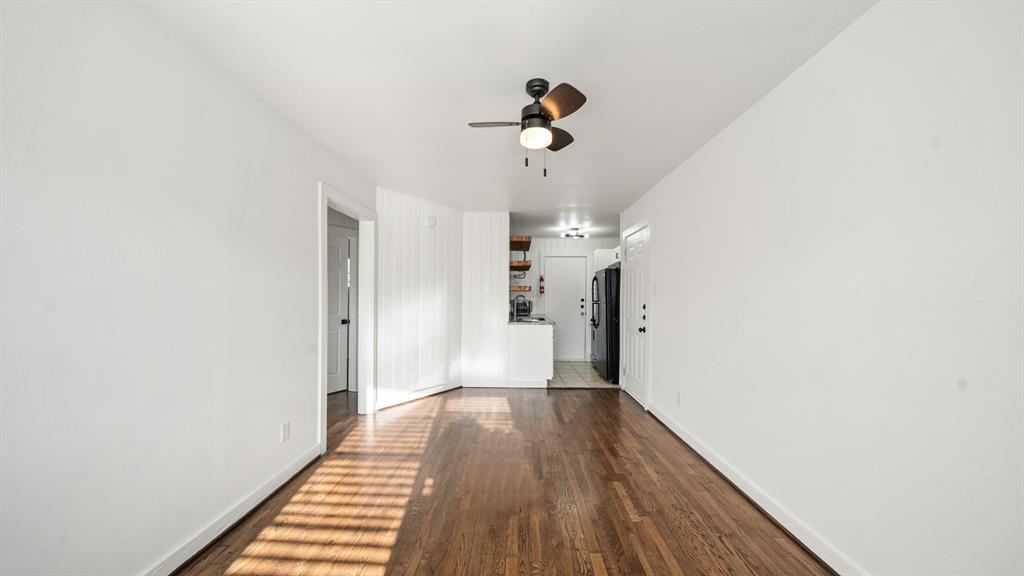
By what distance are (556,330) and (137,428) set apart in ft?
23.2

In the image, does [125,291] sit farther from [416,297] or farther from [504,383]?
[504,383]

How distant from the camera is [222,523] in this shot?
7.21 feet

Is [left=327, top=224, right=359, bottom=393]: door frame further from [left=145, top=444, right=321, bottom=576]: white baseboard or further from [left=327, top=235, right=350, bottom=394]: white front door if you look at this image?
[left=145, top=444, right=321, bottom=576]: white baseboard

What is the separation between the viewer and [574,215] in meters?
6.21

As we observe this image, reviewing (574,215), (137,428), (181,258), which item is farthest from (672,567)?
(574,215)

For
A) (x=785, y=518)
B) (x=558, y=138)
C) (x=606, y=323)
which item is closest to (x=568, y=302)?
(x=606, y=323)

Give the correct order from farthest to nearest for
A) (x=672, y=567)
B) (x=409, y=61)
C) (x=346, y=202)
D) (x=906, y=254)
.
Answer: (x=346, y=202) < (x=409, y=61) < (x=672, y=567) < (x=906, y=254)

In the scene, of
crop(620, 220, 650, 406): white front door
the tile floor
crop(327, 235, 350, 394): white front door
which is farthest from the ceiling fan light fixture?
the tile floor

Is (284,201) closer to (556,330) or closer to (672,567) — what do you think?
(672,567)

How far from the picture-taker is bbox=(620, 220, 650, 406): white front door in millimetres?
4781

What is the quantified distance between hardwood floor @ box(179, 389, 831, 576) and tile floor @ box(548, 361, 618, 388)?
2087 millimetres

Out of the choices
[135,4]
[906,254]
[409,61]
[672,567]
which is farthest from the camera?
[409,61]

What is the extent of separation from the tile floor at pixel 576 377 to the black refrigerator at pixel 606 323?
146 mm

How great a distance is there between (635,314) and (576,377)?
1927mm
